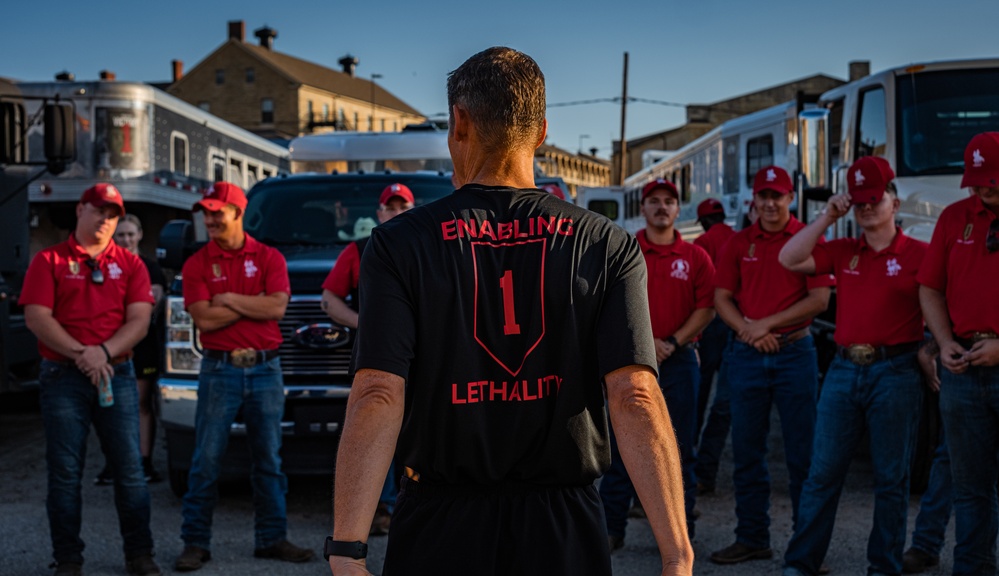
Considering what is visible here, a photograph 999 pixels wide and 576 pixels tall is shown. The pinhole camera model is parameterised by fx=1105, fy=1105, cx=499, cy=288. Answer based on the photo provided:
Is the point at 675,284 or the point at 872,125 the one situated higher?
the point at 872,125

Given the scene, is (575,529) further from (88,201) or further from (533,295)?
(88,201)

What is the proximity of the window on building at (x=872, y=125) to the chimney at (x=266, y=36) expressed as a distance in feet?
230

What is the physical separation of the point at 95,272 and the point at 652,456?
4.33 m

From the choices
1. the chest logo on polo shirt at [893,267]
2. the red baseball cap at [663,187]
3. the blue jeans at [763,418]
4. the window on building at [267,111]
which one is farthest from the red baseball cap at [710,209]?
the window on building at [267,111]

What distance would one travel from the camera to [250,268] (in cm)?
618

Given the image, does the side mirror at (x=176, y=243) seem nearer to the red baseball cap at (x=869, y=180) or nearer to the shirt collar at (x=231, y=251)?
the shirt collar at (x=231, y=251)

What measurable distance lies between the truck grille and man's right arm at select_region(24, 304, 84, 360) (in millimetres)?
1525

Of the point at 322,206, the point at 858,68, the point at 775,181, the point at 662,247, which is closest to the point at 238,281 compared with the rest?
the point at 322,206

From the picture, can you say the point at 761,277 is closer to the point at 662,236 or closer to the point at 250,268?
the point at 662,236

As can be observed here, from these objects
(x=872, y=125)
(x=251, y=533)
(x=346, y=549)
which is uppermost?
(x=872, y=125)

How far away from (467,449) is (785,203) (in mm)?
4403

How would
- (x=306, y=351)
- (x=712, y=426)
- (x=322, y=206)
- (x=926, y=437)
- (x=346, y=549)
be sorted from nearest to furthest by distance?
(x=346, y=549)
(x=306, y=351)
(x=926, y=437)
(x=712, y=426)
(x=322, y=206)

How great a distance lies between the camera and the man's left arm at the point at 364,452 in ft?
7.02

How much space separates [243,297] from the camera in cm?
604
